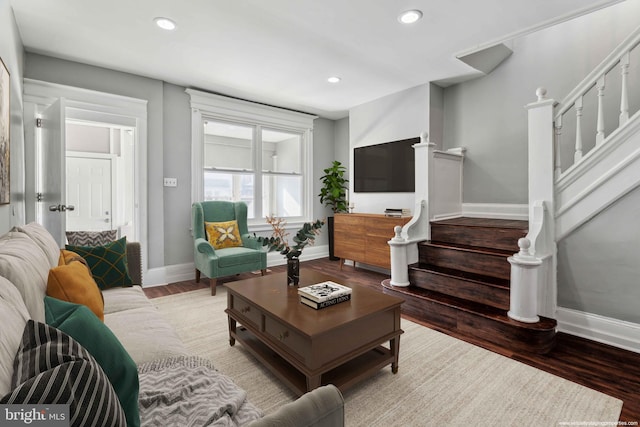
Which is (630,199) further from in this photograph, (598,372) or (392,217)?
(392,217)

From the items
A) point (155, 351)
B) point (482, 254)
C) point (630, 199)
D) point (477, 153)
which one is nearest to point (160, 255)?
point (155, 351)

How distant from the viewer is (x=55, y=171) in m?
2.88

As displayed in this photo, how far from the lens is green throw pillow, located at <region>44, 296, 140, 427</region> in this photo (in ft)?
2.80

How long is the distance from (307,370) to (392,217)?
2614mm

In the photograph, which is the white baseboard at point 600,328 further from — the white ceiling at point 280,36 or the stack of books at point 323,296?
the white ceiling at point 280,36

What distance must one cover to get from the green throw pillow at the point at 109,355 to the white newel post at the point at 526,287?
248 cm

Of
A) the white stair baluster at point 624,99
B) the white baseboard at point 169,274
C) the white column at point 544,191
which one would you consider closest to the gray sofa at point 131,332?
the white baseboard at point 169,274

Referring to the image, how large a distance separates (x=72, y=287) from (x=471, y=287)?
2787 millimetres

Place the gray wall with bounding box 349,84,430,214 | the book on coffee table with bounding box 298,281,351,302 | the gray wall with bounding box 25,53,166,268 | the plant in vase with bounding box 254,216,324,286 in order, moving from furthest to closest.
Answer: the gray wall with bounding box 349,84,430,214, the gray wall with bounding box 25,53,166,268, the plant in vase with bounding box 254,216,324,286, the book on coffee table with bounding box 298,281,351,302

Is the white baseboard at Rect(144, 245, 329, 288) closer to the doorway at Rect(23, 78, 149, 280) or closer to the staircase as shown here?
the doorway at Rect(23, 78, 149, 280)

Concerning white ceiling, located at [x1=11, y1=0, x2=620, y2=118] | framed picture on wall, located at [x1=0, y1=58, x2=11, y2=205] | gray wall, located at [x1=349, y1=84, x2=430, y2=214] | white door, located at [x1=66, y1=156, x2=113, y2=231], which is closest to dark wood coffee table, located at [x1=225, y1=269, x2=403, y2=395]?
framed picture on wall, located at [x1=0, y1=58, x2=11, y2=205]

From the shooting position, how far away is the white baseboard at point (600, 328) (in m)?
2.24

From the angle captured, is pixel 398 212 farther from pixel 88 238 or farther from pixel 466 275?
pixel 88 238

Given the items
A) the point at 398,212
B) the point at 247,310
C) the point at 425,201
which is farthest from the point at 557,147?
the point at 247,310
